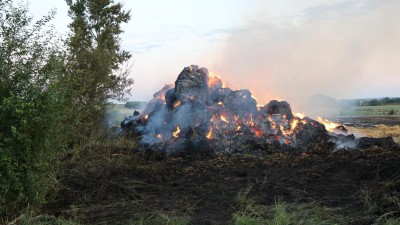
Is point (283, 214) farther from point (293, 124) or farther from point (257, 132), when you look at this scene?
point (293, 124)

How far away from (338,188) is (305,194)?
2.46 ft

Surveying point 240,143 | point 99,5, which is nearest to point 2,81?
point 240,143

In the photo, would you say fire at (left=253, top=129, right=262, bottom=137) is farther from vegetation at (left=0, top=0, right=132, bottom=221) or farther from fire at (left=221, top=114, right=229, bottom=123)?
vegetation at (left=0, top=0, right=132, bottom=221)

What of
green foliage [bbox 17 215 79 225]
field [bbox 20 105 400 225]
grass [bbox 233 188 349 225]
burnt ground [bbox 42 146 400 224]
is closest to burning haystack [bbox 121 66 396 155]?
field [bbox 20 105 400 225]

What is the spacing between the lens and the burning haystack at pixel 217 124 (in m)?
12.5

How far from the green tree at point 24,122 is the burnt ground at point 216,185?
2.41ft

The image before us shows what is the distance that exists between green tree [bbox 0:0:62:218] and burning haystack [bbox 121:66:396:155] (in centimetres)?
616

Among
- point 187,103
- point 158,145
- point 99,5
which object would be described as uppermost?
point 99,5

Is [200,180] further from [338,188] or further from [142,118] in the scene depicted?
[142,118]

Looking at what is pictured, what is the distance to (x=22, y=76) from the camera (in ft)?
20.9

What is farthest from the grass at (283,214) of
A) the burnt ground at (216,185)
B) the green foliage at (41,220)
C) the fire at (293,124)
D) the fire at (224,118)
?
the fire at (293,124)

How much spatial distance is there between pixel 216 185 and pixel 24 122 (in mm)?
3959

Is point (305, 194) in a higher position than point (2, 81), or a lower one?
lower

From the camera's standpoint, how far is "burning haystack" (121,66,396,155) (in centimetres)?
1251
